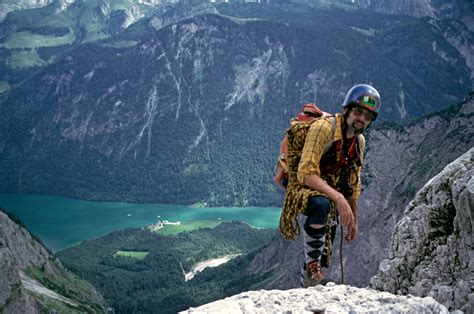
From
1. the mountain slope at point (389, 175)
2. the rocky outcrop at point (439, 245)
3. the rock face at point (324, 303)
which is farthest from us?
the mountain slope at point (389, 175)

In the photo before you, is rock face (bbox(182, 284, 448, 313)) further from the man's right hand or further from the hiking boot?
the man's right hand

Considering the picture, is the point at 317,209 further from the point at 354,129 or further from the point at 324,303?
the point at 324,303

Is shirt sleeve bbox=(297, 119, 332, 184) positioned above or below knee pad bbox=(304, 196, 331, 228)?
above

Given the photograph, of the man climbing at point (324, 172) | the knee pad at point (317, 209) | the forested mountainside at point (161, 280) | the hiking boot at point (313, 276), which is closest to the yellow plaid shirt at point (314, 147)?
the man climbing at point (324, 172)

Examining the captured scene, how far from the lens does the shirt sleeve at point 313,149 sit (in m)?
10.1

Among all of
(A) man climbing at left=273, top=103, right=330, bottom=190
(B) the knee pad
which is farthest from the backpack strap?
(B) the knee pad

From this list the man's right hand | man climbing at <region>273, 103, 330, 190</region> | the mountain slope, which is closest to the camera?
the man's right hand

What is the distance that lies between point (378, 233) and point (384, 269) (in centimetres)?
7440

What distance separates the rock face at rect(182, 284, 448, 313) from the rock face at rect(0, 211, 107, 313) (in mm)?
78240

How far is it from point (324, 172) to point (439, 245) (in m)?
2.70

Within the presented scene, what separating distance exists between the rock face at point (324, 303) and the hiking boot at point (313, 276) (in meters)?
1.16

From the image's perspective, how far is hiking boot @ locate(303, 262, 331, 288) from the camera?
10.7 m

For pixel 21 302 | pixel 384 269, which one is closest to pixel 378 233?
pixel 21 302

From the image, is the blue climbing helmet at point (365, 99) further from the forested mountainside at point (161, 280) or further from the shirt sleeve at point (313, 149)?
the forested mountainside at point (161, 280)
